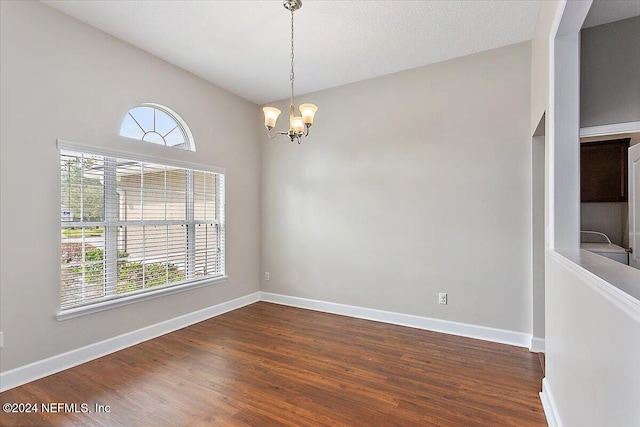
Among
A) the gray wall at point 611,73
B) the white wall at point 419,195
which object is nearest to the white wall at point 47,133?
the white wall at point 419,195

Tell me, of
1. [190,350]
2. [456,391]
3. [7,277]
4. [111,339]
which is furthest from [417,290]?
[7,277]

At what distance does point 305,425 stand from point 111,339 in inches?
86.4

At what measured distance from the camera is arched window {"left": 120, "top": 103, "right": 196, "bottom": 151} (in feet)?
10.6

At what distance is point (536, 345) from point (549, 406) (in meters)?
1.15

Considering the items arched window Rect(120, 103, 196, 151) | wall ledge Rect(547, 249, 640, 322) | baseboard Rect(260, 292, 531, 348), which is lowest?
baseboard Rect(260, 292, 531, 348)

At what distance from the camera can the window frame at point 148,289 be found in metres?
2.69

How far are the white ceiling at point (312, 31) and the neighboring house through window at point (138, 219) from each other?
0.82m

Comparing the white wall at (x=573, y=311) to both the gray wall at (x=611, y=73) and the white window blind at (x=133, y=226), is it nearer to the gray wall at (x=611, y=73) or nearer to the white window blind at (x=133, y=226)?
the gray wall at (x=611, y=73)

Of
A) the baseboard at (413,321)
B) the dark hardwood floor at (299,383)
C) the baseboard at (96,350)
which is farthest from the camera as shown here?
the baseboard at (413,321)

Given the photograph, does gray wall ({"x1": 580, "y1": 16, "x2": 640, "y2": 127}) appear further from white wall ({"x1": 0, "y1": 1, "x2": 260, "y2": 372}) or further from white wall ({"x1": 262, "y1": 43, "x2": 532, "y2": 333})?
white wall ({"x1": 0, "y1": 1, "x2": 260, "y2": 372})

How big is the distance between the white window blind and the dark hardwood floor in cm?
69

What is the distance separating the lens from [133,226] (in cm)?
322

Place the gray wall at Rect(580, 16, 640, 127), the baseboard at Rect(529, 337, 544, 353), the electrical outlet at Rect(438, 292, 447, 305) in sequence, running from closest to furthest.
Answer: the gray wall at Rect(580, 16, 640, 127) < the baseboard at Rect(529, 337, 544, 353) < the electrical outlet at Rect(438, 292, 447, 305)

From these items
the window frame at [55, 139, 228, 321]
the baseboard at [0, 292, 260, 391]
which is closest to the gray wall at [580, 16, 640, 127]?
the window frame at [55, 139, 228, 321]
